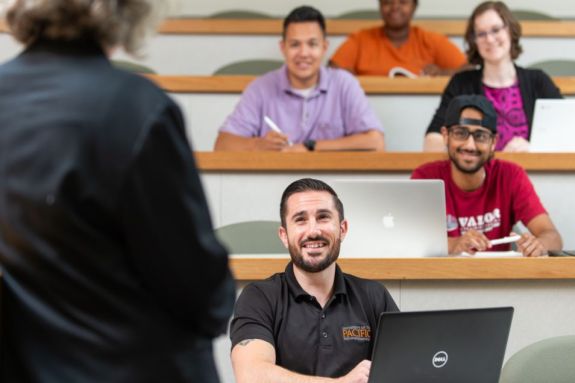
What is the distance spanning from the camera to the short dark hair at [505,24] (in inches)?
190

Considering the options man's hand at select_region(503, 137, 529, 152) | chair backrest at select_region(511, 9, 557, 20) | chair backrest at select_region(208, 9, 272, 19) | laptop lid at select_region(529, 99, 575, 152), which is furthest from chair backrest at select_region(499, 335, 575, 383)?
chair backrest at select_region(208, 9, 272, 19)

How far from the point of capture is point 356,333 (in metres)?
2.79

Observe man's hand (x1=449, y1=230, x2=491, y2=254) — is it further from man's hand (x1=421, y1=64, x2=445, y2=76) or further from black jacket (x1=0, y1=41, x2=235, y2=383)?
black jacket (x1=0, y1=41, x2=235, y2=383)

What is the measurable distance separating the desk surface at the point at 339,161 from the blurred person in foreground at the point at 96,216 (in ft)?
8.91

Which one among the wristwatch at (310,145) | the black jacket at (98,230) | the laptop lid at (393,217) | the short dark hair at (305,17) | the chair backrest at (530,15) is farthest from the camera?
the chair backrest at (530,15)

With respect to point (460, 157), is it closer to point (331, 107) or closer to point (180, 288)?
point (331, 107)

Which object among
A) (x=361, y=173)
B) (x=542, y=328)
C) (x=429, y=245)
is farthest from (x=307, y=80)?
(x=542, y=328)

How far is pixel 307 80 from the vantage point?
504cm

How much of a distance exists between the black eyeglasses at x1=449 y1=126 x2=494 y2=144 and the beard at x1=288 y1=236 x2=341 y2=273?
1.27 m

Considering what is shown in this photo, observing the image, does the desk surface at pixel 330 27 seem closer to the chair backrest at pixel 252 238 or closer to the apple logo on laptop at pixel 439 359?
the chair backrest at pixel 252 238

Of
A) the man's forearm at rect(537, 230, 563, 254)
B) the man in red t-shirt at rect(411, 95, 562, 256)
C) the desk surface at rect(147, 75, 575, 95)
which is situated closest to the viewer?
the man's forearm at rect(537, 230, 563, 254)

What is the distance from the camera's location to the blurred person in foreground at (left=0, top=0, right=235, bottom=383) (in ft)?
4.41

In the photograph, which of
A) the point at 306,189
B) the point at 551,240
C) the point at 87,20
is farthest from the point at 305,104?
the point at 87,20

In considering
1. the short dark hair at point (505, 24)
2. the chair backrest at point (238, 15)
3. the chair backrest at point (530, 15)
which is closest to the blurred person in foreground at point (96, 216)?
the short dark hair at point (505, 24)
